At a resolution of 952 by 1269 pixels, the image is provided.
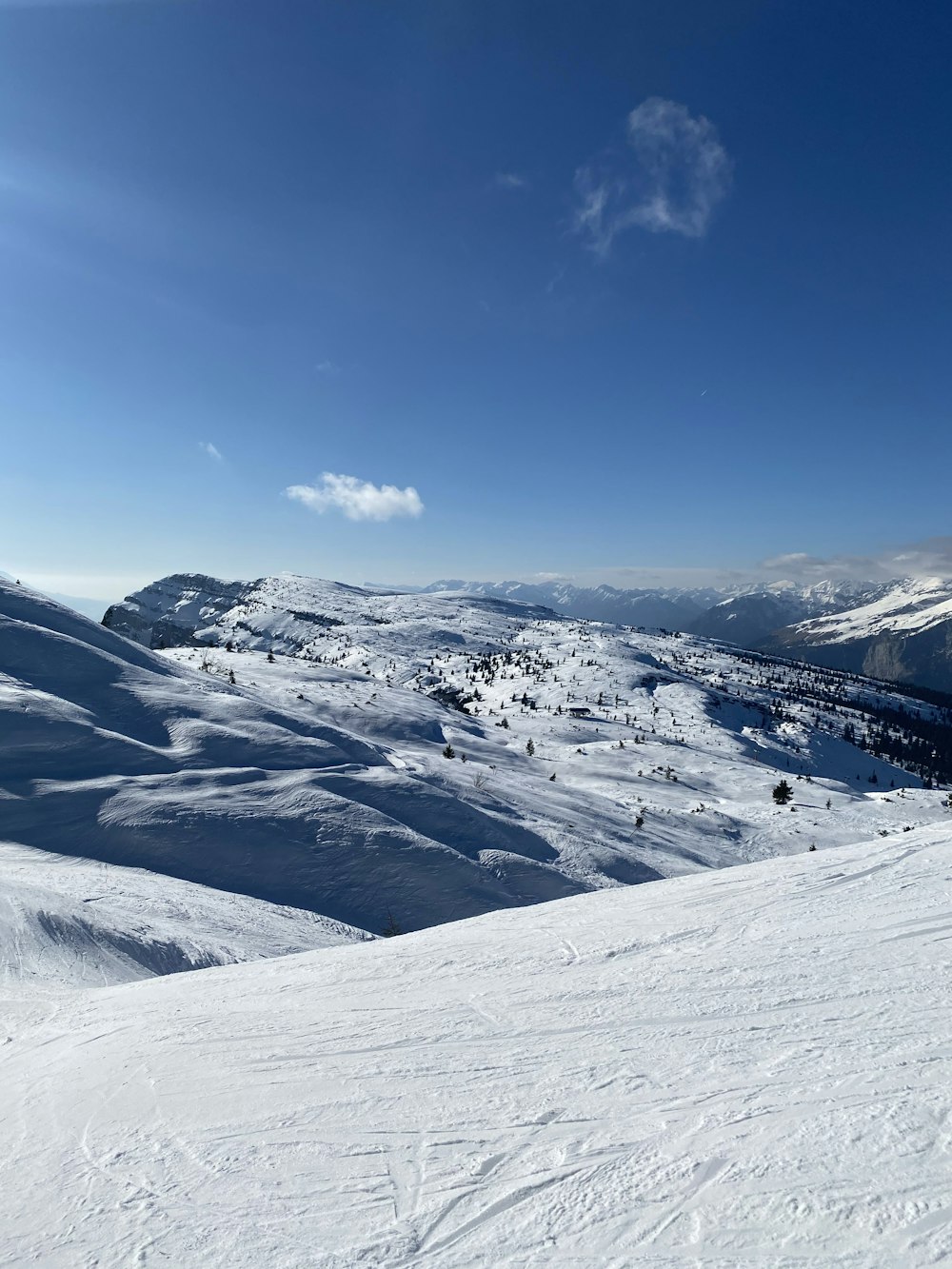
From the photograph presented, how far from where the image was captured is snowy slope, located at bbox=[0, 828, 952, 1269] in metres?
3.61

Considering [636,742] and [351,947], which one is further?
[636,742]

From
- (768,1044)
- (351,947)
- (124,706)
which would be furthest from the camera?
(124,706)

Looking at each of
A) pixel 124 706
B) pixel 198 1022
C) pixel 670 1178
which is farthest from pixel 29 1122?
pixel 124 706

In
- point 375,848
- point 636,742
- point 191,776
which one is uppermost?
point 191,776

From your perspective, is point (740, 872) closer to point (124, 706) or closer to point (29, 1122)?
point (29, 1122)

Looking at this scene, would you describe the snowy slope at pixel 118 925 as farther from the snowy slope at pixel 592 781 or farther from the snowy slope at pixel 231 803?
the snowy slope at pixel 592 781

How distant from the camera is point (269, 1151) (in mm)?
4531

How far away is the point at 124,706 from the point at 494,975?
78.2 ft

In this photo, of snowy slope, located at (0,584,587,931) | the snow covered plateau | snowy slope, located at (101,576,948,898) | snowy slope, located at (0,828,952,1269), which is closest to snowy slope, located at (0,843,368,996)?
the snow covered plateau

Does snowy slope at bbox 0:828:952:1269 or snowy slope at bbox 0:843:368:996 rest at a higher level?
snowy slope at bbox 0:828:952:1269

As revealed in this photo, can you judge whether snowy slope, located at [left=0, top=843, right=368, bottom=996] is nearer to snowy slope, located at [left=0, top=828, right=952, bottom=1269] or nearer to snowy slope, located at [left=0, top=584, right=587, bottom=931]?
snowy slope, located at [left=0, top=584, right=587, bottom=931]

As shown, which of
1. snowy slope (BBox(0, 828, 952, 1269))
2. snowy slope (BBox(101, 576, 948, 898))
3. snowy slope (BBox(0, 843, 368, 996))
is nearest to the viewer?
snowy slope (BBox(0, 828, 952, 1269))

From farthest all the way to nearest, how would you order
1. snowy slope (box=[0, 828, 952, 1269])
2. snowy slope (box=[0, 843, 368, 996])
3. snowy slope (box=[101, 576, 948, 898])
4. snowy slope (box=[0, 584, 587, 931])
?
snowy slope (box=[101, 576, 948, 898])
snowy slope (box=[0, 584, 587, 931])
snowy slope (box=[0, 843, 368, 996])
snowy slope (box=[0, 828, 952, 1269])

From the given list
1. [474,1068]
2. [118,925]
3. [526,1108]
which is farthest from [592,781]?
[526,1108]
